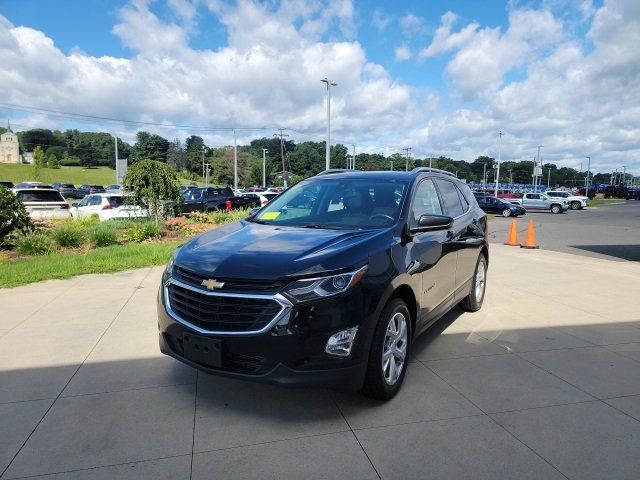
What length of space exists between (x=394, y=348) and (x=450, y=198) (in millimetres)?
2330

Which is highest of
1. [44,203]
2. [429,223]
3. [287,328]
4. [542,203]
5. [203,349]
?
[429,223]

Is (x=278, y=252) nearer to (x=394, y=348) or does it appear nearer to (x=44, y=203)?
(x=394, y=348)

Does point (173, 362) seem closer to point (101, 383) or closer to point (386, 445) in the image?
point (101, 383)

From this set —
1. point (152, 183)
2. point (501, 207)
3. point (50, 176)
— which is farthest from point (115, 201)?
point (50, 176)

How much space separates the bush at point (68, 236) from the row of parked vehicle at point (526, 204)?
25.1 metres

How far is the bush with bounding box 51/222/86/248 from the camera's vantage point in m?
10.3

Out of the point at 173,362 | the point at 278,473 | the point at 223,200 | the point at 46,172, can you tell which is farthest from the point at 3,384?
the point at 46,172

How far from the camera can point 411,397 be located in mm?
3553

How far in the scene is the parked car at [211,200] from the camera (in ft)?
74.7

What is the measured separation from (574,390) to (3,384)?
4.66 metres

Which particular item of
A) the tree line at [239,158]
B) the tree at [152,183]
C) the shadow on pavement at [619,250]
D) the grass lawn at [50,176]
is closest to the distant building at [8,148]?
the tree line at [239,158]

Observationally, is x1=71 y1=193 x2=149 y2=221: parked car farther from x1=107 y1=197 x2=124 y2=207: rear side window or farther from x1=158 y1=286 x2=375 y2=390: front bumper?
x1=158 y1=286 x2=375 y2=390: front bumper

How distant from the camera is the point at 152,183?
43.5 ft

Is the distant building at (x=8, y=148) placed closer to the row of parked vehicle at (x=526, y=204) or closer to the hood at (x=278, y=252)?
the row of parked vehicle at (x=526, y=204)
